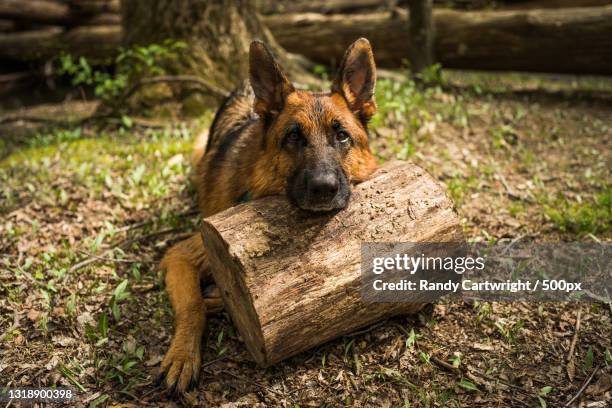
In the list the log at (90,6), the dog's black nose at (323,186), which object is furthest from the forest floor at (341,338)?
the log at (90,6)

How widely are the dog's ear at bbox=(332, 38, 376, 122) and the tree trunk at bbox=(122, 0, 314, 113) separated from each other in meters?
3.71

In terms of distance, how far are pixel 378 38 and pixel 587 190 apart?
502cm

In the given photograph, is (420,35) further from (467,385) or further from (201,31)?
(467,385)

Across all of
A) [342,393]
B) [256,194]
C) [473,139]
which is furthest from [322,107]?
[473,139]

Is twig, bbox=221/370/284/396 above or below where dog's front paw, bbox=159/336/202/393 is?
below

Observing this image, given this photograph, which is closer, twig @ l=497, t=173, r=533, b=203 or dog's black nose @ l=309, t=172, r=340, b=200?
dog's black nose @ l=309, t=172, r=340, b=200

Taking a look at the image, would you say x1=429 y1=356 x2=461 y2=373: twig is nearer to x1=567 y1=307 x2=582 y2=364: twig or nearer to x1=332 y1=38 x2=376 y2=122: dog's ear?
x1=567 y1=307 x2=582 y2=364: twig

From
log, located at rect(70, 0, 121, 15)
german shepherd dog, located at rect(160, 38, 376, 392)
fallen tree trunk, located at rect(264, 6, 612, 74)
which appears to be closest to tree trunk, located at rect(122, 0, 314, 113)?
fallen tree trunk, located at rect(264, 6, 612, 74)

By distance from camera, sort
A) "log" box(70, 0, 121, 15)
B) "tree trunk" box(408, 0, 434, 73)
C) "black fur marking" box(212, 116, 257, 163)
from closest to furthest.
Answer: "black fur marking" box(212, 116, 257, 163)
"tree trunk" box(408, 0, 434, 73)
"log" box(70, 0, 121, 15)

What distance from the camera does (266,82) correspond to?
4.31 m

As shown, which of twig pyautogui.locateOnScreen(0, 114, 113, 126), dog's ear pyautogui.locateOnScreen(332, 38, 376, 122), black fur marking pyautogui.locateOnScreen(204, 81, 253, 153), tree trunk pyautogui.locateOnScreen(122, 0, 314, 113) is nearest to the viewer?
dog's ear pyautogui.locateOnScreen(332, 38, 376, 122)

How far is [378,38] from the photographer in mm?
9562

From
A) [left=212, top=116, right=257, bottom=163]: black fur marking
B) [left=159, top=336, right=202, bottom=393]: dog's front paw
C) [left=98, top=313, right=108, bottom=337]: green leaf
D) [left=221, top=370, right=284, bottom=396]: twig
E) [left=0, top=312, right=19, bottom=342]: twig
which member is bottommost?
[left=221, top=370, right=284, bottom=396]: twig

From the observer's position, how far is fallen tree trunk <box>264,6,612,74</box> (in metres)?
8.41
